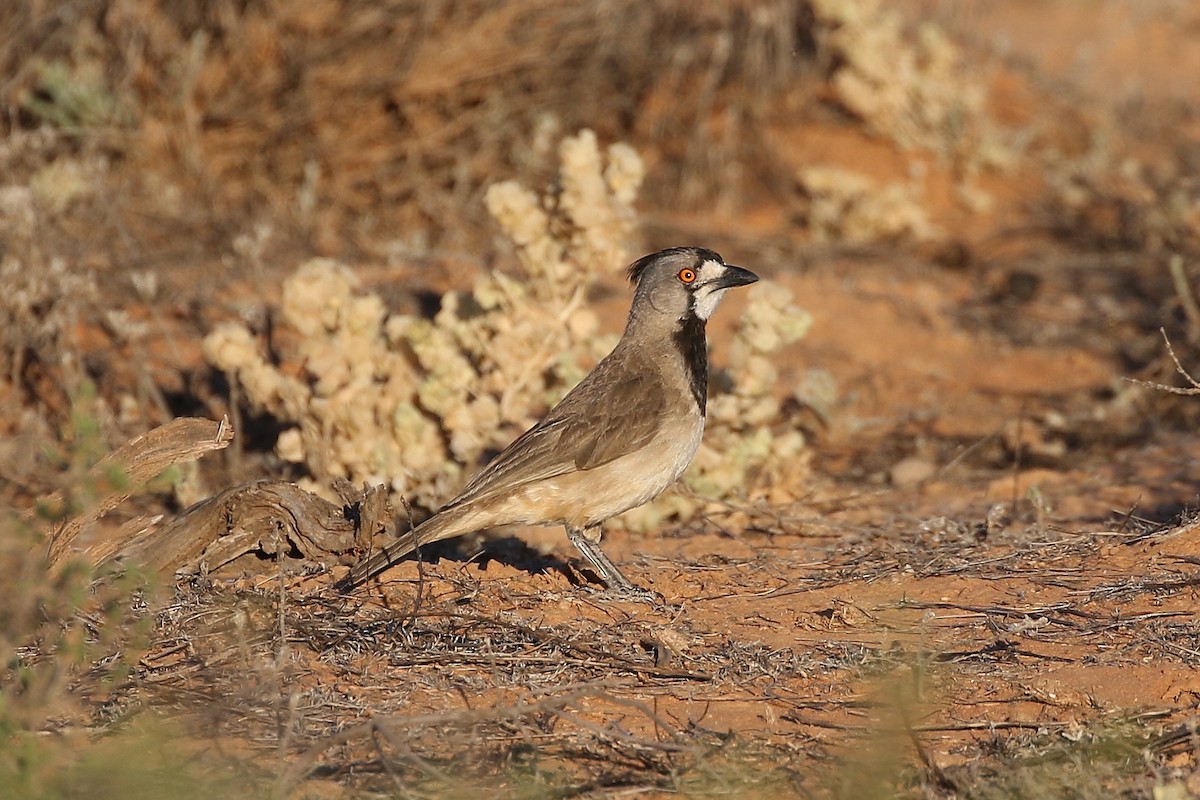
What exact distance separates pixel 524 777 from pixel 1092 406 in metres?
6.04

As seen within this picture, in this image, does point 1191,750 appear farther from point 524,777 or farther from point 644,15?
point 644,15

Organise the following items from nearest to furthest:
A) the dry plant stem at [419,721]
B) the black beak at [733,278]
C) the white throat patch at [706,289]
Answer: the dry plant stem at [419,721], the black beak at [733,278], the white throat patch at [706,289]

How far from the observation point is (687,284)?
671 centimetres

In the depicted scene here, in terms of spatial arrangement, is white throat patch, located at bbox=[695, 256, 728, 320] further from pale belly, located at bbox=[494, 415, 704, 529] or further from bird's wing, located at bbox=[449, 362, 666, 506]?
pale belly, located at bbox=[494, 415, 704, 529]

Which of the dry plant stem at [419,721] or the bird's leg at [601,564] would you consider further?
the bird's leg at [601,564]

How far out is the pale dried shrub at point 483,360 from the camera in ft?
23.3

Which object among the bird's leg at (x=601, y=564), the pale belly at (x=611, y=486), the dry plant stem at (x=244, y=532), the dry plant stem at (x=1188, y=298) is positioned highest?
the dry plant stem at (x=244, y=532)

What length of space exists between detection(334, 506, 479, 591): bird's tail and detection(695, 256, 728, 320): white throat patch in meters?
1.52

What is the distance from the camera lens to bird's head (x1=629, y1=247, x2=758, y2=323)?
6.68m

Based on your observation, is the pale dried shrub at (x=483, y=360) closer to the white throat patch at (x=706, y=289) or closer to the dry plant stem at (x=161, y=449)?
the white throat patch at (x=706, y=289)

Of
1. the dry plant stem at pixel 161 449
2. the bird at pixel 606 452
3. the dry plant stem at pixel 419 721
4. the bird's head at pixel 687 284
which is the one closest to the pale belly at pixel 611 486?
the bird at pixel 606 452

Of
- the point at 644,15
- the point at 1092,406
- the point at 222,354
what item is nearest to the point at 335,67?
the point at 644,15

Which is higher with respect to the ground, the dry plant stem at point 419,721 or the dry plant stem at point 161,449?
the dry plant stem at point 161,449

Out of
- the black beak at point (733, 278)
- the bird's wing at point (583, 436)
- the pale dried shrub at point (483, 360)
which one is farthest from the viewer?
the pale dried shrub at point (483, 360)
